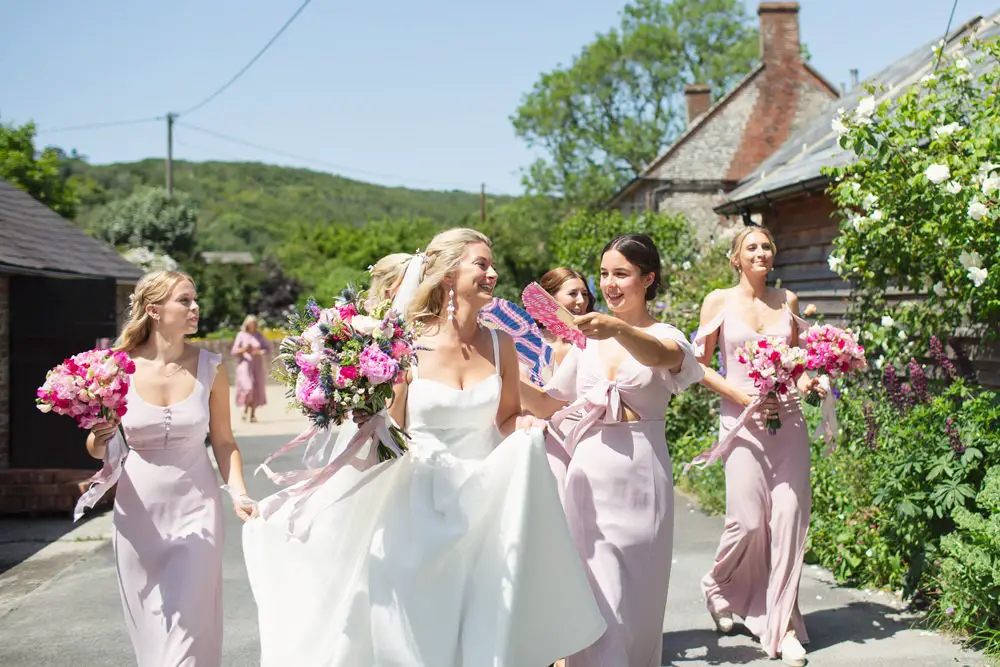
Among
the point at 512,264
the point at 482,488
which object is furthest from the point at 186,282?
the point at 512,264

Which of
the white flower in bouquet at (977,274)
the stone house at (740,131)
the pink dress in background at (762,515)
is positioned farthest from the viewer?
the stone house at (740,131)

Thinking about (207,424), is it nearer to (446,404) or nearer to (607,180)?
(446,404)

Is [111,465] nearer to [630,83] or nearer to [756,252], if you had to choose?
[756,252]

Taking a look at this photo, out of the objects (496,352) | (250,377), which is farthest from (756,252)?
(250,377)

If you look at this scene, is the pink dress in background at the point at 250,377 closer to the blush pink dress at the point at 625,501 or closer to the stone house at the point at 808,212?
the stone house at the point at 808,212

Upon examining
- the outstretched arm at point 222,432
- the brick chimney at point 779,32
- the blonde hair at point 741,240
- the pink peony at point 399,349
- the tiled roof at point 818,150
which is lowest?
the outstretched arm at point 222,432

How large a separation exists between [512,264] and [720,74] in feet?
72.4

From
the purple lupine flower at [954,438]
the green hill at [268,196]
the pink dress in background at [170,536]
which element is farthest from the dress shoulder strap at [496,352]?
the green hill at [268,196]

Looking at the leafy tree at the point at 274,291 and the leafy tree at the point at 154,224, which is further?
the leafy tree at the point at 154,224

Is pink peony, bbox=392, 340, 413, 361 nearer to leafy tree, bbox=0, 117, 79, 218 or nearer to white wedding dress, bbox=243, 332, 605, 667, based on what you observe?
white wedding dress, bbox=243, 332, 605, 667

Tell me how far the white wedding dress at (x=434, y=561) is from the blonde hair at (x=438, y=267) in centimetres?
39

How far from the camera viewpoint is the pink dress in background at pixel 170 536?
14.2 ft

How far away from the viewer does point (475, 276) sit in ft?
14.4

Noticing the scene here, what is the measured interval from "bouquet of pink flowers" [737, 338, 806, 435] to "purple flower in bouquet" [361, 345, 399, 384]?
8.47 feet
